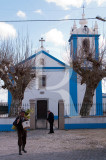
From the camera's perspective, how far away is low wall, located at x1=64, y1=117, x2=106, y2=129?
679 inches

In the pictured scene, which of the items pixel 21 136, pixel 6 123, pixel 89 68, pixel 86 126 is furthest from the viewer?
pixel 89 68

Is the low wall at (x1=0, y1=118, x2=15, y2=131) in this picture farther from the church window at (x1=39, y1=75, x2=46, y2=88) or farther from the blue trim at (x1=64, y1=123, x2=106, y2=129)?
the church window at (x1=39, y1=75, x2=46, y2=88)

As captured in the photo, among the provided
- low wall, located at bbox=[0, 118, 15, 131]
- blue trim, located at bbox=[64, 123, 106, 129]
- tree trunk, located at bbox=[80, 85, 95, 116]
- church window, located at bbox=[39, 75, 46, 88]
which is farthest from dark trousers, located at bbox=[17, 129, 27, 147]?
church window, located at bbox=[39, 75, 46, 88]

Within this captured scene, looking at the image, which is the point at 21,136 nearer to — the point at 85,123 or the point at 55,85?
the point at 85,123

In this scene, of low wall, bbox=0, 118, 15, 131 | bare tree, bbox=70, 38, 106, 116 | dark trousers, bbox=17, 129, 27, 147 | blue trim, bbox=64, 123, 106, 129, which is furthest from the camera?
bare tree, bbox=70, 38, 106, 116

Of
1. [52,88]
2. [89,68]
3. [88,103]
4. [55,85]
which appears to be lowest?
[88,103]

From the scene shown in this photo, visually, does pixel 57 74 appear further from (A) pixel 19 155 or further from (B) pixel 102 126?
(A) pixel 19 155

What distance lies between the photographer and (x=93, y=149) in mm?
9750

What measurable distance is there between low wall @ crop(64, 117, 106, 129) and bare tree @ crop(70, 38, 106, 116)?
2.29ft

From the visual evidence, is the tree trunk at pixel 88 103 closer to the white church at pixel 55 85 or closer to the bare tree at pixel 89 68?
the bare tree at pixel 89 68

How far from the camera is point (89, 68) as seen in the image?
17.9 metres

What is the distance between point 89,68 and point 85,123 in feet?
13.0

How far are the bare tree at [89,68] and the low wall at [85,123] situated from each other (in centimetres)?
70

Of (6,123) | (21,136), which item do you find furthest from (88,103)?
(21,136)
